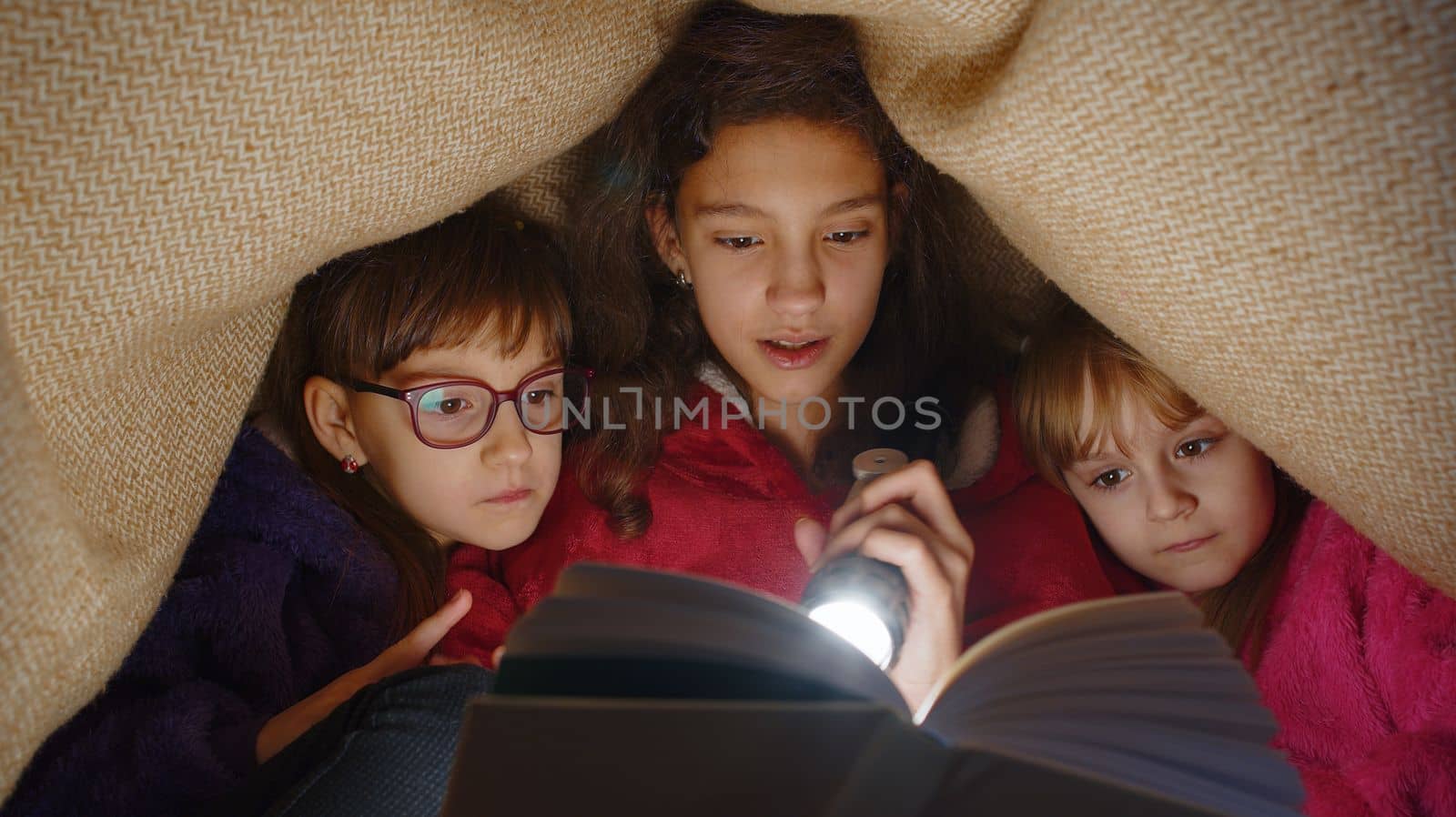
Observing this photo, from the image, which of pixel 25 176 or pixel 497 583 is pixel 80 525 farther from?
pixel 497 583

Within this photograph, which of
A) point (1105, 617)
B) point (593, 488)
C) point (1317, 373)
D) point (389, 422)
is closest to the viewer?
point (1105, 617)

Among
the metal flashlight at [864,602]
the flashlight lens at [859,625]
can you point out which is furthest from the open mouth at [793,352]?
the flashlight lens at [859,625]

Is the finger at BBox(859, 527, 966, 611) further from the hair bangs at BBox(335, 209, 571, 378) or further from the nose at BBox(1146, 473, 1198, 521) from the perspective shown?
the hair bangs at BBox(335, 209, 571, 378)

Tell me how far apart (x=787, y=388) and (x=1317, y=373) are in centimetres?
58

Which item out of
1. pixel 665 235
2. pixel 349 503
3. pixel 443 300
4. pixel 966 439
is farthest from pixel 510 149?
pixel 966 439

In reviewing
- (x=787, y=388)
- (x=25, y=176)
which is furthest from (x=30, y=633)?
(x=787, y=388)

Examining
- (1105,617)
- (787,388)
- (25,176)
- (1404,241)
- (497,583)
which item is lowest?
(497,583)

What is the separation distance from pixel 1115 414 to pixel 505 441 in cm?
65

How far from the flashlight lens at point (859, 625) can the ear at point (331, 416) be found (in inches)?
24.7

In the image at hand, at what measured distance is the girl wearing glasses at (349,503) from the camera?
2.88 feet

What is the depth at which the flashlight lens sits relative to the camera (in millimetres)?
703

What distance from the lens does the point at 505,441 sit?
1058 millimetres

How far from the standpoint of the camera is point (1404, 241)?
60 cm

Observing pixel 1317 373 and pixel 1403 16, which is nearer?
pixel 1403 16
